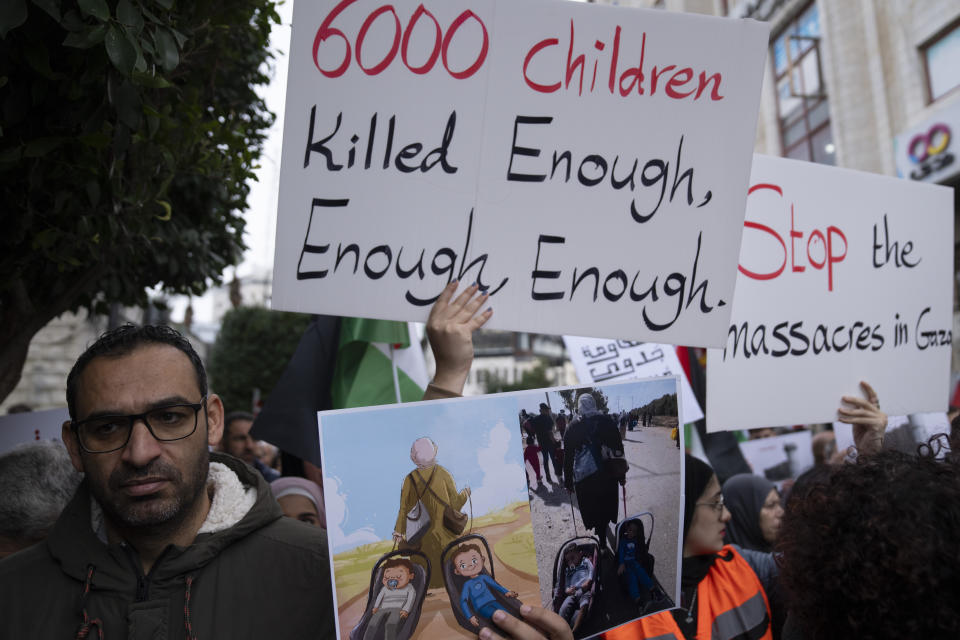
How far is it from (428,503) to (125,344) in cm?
72

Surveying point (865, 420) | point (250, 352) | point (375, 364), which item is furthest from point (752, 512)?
point (250, 352)

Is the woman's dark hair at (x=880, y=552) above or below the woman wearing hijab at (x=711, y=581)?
above

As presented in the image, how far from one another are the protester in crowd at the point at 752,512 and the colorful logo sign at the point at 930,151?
37.1ft

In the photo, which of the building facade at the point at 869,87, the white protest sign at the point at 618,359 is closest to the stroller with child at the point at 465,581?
the white protest sign at the point at 618,359

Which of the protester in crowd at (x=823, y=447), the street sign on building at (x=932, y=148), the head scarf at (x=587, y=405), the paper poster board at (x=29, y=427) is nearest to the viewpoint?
the head scarf at (x=587, y=405)

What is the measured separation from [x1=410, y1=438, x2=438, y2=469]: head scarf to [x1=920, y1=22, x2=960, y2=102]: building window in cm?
1444

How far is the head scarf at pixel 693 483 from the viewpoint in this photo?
7.90ft

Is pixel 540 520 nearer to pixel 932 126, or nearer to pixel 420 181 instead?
pixel 420 181

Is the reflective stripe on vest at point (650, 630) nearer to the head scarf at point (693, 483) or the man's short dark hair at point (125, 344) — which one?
the head scarf at point (693, 483)

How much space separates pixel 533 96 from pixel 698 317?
2.33 feet

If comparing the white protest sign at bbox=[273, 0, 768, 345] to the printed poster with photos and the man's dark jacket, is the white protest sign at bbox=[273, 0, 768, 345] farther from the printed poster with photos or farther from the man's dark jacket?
the man's dark jacket

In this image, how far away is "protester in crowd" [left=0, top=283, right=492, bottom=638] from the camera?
4.79 feet

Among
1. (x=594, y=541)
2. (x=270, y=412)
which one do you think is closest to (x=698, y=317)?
(x=594, y=541)

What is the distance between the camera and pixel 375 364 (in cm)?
344
